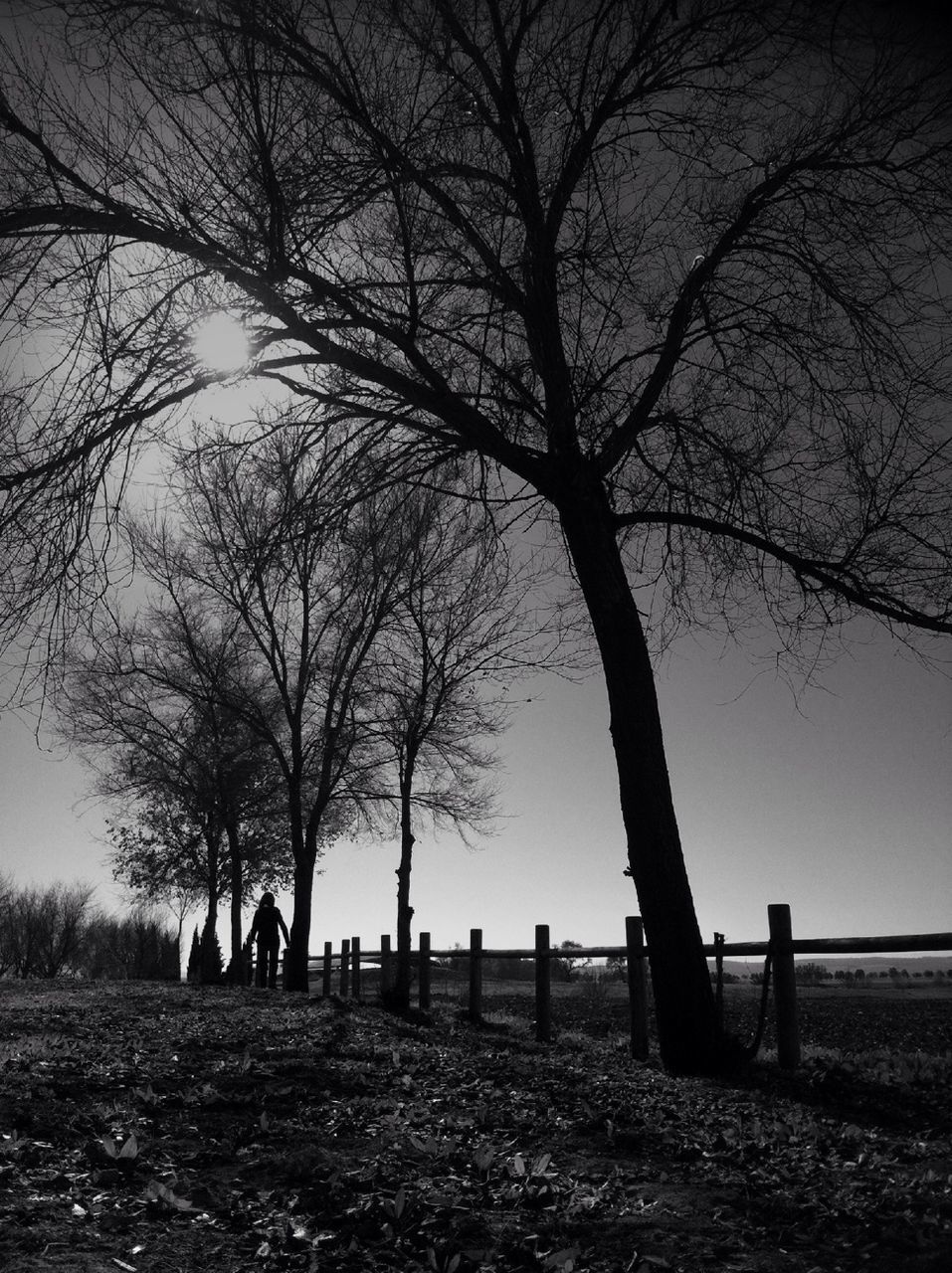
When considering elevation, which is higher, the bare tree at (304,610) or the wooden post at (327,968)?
the bare tree at (304,610)

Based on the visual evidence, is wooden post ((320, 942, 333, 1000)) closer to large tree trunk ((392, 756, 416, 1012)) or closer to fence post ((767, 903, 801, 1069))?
large tree trunk ((392, 756, 416, 1012))

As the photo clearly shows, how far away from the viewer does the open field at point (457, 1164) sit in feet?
10.7

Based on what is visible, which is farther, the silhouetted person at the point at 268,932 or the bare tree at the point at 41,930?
the bare tree at the point at 41,930

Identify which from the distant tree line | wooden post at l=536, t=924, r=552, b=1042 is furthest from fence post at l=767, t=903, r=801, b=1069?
the distant tree line

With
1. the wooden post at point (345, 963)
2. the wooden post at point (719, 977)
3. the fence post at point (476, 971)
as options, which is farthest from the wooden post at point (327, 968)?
the wooden post at point (719, 977)

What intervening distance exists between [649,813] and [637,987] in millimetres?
3481

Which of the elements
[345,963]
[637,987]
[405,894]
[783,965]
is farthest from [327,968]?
[783,965]

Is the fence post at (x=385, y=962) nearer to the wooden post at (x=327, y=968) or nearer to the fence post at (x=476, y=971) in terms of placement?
the wooden post at (x=327, y=968)

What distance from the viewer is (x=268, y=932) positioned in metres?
20.0

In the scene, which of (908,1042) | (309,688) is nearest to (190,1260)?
(908,1042)

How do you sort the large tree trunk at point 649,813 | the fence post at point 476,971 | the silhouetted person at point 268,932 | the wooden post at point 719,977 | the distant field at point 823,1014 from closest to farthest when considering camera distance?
1. the large tree trunk at point 649,813
2. the wooden post at point 719,977
3. the distant field at point 823,1014
4. the fence post at point 476,971
5. the silhouetted person at point 268,932

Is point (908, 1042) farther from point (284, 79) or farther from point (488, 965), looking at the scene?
point (488, 965)

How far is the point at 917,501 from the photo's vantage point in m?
7.35

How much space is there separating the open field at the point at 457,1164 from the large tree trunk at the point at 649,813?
43cm
